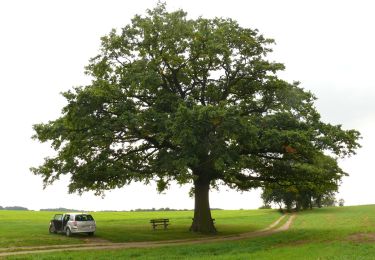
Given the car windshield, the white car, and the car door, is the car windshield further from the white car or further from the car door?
the car door

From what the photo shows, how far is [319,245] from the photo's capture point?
990 inches

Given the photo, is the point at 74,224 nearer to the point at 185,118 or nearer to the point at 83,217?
the point at 83,217

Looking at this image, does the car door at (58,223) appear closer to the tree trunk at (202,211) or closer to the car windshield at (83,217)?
the car windshield at (83,217)

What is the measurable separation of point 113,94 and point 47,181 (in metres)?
9.13

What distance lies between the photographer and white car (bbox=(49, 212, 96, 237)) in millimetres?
31953

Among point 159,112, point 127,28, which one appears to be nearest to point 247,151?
point 159,112

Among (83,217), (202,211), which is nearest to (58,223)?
(83,217)

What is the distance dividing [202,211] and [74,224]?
451 inches

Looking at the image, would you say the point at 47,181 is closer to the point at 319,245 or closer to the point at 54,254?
the point at 54,254

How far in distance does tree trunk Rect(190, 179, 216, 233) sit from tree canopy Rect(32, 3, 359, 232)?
89 mm

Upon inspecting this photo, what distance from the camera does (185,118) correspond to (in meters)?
27.3

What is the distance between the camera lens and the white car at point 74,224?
31953 millimetres

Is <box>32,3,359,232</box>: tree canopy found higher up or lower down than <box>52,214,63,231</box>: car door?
higher up

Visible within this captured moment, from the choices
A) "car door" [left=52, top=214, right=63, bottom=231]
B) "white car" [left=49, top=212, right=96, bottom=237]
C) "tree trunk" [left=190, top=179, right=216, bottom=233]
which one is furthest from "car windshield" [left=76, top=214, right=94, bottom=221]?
"tree trunk" [left=190, top=179, right=216, bottom=233]
